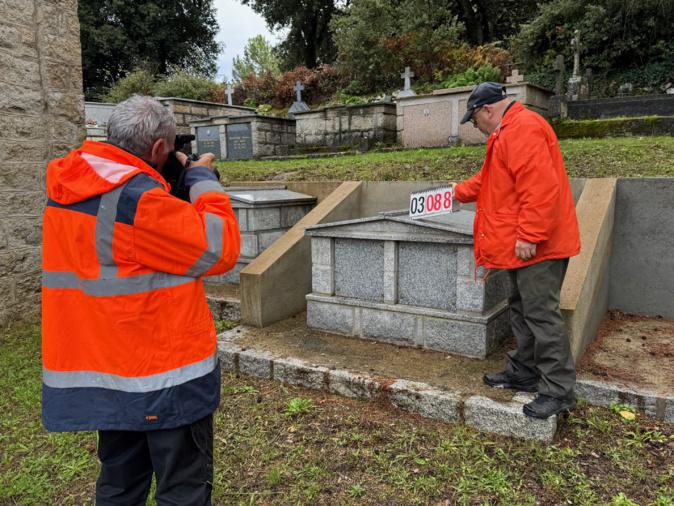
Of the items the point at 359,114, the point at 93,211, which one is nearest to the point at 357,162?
the point at 359,114

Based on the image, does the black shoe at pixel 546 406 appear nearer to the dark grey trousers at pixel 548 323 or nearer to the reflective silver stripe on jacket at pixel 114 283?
the dark grey trousers at pixel 548 323

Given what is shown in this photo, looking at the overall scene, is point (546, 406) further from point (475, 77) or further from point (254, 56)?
point (254, 56)

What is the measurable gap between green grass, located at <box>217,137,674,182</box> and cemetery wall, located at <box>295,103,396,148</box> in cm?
300

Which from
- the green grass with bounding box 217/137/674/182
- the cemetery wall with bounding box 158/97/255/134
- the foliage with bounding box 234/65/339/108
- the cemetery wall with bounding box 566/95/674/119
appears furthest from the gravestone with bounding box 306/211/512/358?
the foliage with bounding box 234/65/339/108

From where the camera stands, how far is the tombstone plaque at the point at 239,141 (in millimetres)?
11773

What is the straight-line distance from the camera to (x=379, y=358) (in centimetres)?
383

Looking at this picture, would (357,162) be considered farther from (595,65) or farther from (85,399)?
(595,65)

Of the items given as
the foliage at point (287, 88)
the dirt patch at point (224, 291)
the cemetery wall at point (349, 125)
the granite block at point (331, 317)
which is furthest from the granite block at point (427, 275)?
the foliage at point (287, 88)

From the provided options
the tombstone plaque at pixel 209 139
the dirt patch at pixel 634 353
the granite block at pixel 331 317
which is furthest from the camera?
the tombstone plaque at pixel 209 139

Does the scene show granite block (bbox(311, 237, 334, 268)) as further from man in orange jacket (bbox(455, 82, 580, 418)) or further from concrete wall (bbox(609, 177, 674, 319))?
concrete wall (bbox(609, 177, 674, 319))

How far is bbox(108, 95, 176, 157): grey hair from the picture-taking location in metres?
1.72

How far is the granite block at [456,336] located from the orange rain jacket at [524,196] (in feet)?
3.03

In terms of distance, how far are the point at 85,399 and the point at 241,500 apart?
1.15 meters

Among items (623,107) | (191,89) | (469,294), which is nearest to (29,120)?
(469,294)
